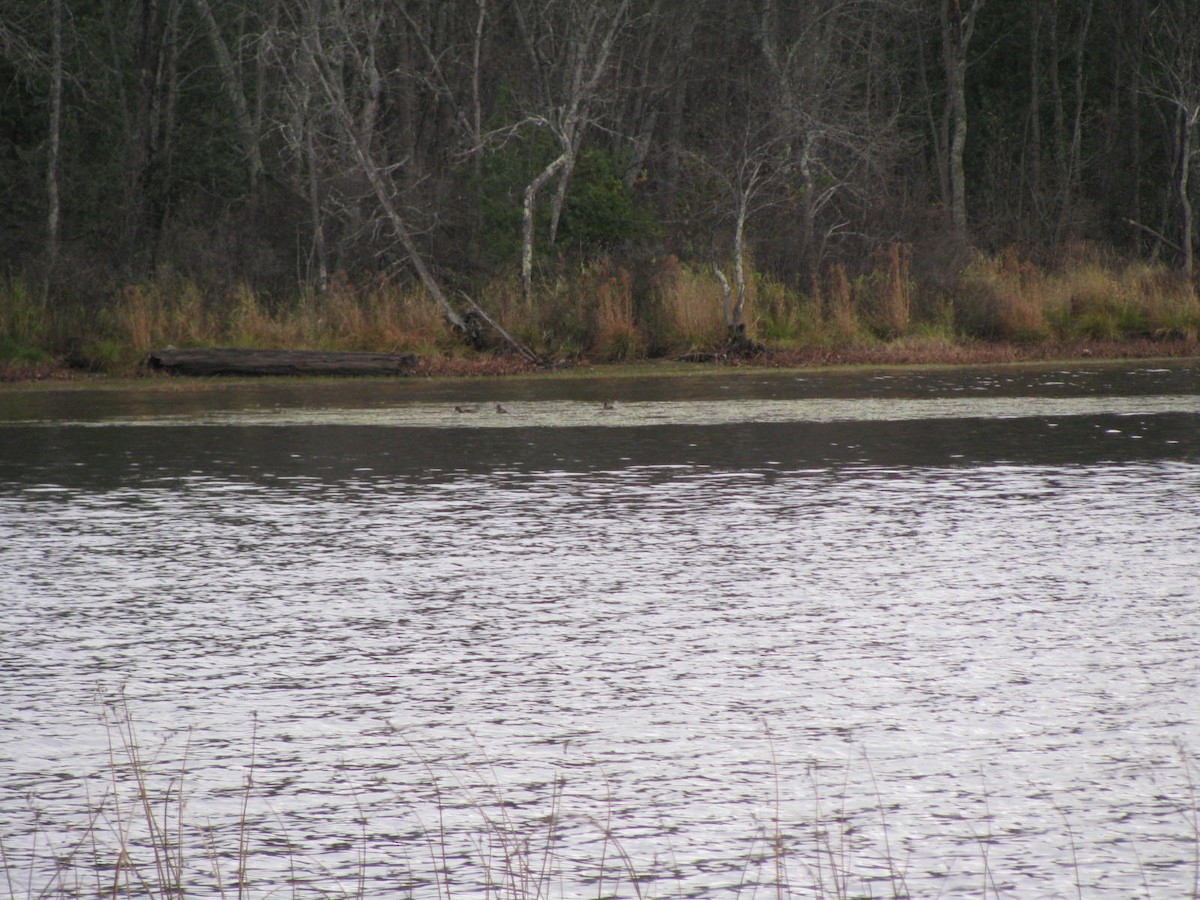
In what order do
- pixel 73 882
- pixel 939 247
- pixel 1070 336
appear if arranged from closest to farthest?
pixel 73 882 → pixel 1070 336 → pixel 939 247

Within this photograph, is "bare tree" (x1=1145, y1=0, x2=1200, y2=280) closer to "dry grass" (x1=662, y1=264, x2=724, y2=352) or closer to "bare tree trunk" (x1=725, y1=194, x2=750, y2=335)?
"bare tree trunk" (x1=725, y1=194, x2=750, y2=335)

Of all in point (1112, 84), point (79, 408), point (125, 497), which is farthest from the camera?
point (1112, 84)

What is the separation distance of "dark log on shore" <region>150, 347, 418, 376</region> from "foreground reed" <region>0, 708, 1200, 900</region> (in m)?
18.8

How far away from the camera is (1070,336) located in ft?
92.4

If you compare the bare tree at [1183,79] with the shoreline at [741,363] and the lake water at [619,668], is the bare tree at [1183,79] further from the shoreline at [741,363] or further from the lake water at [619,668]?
the lake water at [619,668]

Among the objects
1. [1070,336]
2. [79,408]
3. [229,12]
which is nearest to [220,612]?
[79,408]

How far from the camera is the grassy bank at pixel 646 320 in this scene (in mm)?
25078

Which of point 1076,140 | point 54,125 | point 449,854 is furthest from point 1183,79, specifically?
point 449,854

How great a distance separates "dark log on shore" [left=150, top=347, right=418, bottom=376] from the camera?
2339cm

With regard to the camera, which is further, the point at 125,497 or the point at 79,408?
the point at 79,408

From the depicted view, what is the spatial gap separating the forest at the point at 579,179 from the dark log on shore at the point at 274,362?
1384 millimetres

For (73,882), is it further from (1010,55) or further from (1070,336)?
(1010,55)

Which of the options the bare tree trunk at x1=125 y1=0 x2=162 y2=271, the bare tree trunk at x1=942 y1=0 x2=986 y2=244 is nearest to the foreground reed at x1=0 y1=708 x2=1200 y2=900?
the bare tree trunk at x1=125 y1=0 x2=162 y2=271

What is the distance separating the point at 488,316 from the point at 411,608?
18751mm
